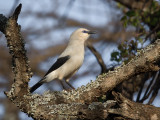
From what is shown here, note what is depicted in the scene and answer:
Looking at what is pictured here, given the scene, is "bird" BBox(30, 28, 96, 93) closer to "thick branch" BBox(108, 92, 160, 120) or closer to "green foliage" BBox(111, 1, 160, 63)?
"green foliage" BBox(111, 1, 160, 63)

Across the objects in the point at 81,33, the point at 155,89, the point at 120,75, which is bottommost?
the point at 120,75

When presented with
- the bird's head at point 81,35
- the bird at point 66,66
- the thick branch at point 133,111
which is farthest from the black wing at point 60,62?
the thick branch at point 133,111

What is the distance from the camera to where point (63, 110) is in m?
3.26

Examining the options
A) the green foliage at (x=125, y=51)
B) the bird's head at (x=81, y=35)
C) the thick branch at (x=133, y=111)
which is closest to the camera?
the thick branch at (x=133, y=111)

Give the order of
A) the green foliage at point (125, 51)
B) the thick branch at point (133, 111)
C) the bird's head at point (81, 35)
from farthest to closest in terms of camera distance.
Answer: the bird's head at point (81, 35), the green foliage at point (125, 51), the thick branch at point (133, 111)

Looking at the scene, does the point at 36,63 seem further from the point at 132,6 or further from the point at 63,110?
the point at 63,110

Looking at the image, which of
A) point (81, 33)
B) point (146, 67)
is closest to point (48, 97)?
point (146, 67)

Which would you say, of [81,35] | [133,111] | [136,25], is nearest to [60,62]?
[81,35]

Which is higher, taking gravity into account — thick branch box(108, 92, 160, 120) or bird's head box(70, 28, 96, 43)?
bird's head box(70, 28, 96, 43)

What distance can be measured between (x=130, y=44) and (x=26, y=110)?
260cm

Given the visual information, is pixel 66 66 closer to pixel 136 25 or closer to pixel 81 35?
pixel 81 35

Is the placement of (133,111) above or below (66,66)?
below

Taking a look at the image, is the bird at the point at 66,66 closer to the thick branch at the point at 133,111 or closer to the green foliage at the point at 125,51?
the green foliage at the point at 125,51

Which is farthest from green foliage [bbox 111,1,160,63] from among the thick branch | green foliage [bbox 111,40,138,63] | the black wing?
the thick branch
